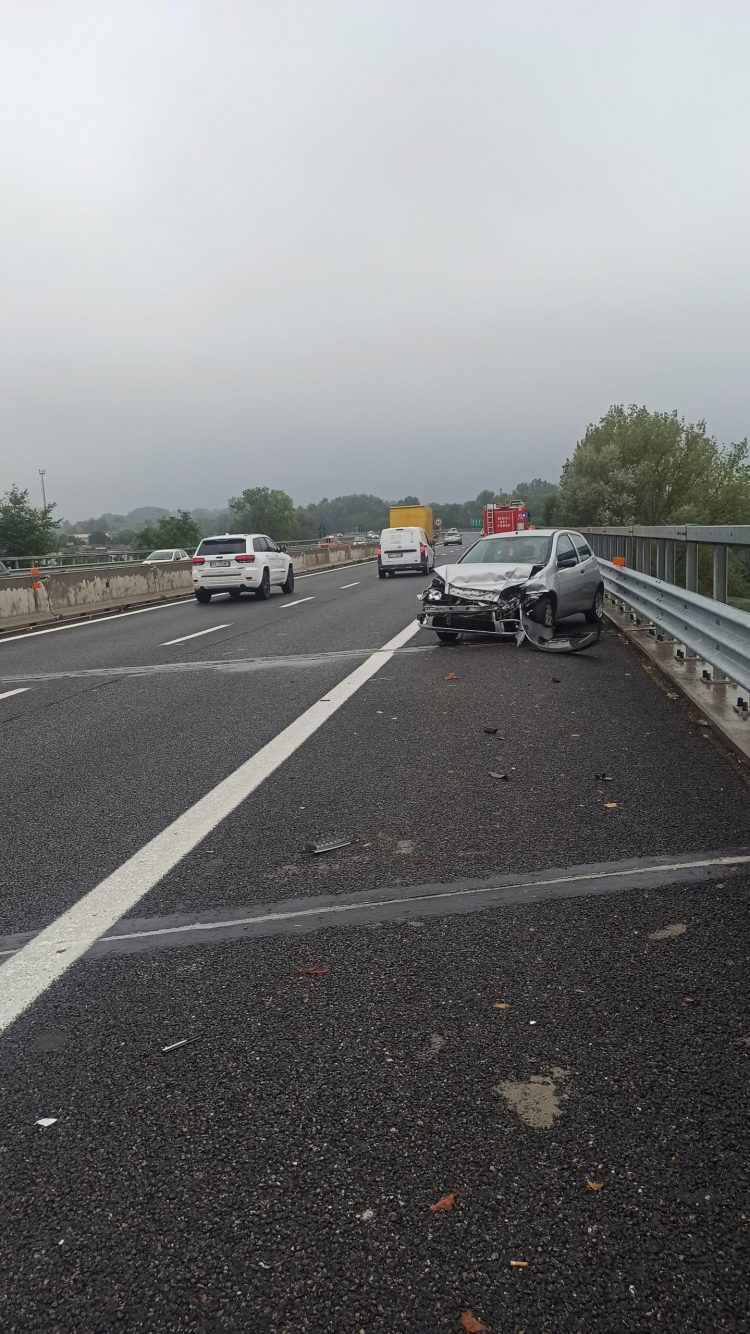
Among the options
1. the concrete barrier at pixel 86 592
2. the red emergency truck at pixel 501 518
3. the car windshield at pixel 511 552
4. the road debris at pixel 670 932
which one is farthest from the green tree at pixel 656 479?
the road debris at pixel 670 932

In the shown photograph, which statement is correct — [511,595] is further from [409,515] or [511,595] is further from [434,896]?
[409,515]

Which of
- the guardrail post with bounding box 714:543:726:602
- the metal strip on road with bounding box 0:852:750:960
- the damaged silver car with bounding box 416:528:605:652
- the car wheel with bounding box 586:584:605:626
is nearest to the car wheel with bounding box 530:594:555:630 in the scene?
the damaged silver car with bounding box 416:528:605:652

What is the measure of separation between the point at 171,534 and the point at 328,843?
363 feet

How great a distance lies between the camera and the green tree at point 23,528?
70.2m

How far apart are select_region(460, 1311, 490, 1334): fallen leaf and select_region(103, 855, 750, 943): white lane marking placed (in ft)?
7.68

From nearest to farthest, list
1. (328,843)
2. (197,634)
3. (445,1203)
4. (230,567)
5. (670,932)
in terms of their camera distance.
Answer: (445,1203) < (670,932) < (328,843) < (197,634) < (230,567)

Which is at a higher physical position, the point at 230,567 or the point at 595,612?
the point at 230,567

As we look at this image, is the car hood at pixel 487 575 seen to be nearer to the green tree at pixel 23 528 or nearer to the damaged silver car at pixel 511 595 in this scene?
the damaged silver car at pixel 511 595

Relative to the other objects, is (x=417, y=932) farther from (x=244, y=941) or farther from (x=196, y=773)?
(x=196, y=773)

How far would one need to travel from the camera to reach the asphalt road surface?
2.35 meters

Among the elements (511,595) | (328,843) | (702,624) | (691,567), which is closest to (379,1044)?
(328,843)

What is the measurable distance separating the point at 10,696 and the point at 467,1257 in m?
10.3

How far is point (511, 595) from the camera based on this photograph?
14.1 m

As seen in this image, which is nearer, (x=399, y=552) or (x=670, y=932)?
(x=670, y=932)
